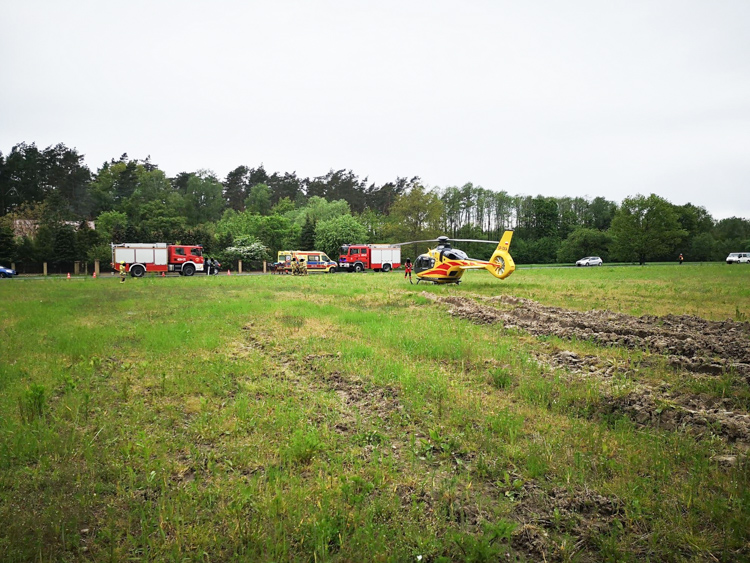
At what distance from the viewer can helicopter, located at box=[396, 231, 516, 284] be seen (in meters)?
21.7

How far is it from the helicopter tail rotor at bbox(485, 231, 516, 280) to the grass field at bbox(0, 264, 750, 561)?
12548 millimetres

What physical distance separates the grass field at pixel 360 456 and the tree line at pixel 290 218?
4389cm

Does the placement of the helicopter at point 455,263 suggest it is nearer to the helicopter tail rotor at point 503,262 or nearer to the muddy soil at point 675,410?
the helicopter tail rotor at point 503,262

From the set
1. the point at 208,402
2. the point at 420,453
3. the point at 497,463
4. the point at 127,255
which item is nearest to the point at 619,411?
the point at 497,463

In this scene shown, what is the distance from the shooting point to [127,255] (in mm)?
35719

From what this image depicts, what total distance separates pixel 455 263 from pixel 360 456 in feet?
61.2

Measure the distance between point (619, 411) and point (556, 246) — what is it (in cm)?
7502

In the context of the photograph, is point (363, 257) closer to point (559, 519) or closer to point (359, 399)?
point (359, 399)

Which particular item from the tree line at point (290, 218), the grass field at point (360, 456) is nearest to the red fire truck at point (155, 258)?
the tree line at point (290, 218)

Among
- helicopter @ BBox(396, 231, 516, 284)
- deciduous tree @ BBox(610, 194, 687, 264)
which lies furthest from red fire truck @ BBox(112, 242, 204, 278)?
deciduous tree @ BBox(610, 194, 687, 264)

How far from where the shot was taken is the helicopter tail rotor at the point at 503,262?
2153 cm

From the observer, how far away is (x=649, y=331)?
10.1m

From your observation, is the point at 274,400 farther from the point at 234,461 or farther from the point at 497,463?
the point at 497,463

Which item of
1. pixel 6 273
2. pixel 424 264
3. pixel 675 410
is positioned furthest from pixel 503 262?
pixel 6 273
